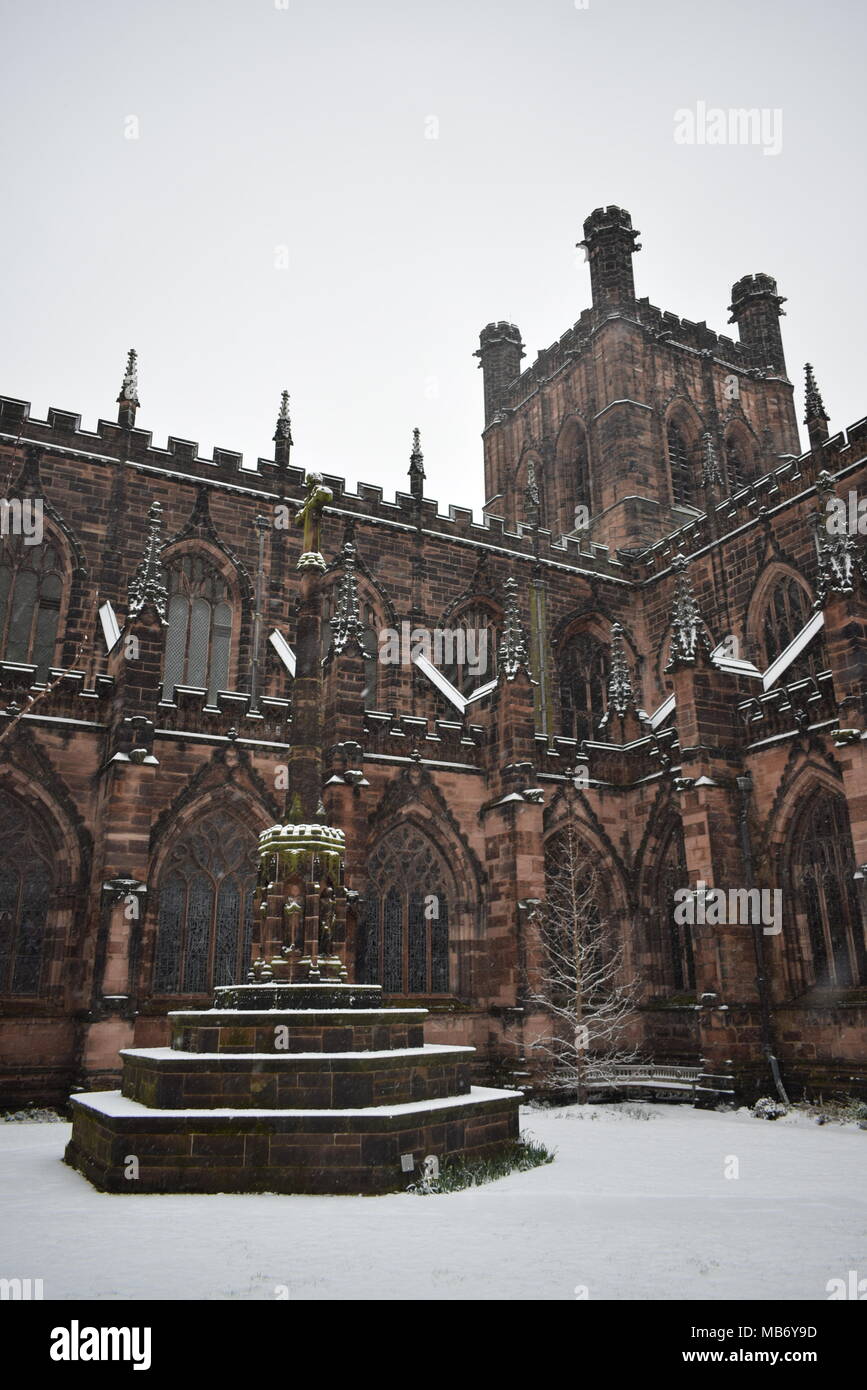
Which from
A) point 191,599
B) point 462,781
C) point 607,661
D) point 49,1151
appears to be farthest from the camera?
point 607,661

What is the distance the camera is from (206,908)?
59.3 ft

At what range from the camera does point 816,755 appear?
58.6 feet

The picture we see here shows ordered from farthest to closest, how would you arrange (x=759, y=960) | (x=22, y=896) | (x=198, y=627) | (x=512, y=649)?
(x=198, y=627)
(x=512, y=649)
(x=759, y=960)
(x=22, y=896)

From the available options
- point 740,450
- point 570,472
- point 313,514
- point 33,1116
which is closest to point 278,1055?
point 313,514

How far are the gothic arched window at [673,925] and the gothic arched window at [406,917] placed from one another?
16.7ft

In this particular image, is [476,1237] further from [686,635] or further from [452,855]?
[686,635]

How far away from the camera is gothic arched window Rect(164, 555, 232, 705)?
22.9 metres

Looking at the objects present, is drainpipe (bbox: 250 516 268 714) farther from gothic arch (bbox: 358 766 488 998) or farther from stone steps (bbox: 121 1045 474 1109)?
stone steps (bbox: 121 1045 474 1109)

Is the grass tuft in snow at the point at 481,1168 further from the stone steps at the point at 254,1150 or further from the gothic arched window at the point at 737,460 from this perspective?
the gothic arched window at the point at 737,460

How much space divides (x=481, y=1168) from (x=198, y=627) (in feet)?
53.2

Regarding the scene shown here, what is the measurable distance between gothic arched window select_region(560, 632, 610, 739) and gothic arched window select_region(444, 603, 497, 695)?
250cm

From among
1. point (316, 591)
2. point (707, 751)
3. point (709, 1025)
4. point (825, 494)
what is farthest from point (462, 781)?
point (825, 494)
